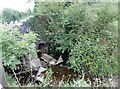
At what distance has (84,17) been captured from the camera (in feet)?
9.80

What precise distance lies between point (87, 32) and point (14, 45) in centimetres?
83

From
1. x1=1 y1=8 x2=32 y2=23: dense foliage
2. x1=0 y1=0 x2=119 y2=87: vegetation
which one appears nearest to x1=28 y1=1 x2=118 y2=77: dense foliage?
x1=0 y1=0 x2=119 y2=87: vegetation

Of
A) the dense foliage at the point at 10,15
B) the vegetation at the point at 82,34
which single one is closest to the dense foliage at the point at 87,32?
the vegetation at the point at 82,34

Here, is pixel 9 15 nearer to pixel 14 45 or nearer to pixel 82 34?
pixel 14 45

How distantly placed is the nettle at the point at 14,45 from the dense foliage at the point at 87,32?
0.56ft

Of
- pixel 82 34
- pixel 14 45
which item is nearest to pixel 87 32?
pixel 82 34

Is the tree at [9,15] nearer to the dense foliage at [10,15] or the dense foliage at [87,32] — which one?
the dense foliage at [10,15]

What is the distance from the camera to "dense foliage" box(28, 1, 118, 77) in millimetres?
2957

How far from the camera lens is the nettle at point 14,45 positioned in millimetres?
2854

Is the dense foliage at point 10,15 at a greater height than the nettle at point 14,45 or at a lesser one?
greater

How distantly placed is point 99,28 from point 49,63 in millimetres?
693

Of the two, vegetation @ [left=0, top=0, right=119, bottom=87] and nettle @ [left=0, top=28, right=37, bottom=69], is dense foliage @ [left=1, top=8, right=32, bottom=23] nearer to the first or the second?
vegetation @ [left=0, top=0, right=119, bottom=87]

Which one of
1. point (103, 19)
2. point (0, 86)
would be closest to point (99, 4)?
point (103, 19)

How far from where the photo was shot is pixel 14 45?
9.45 feet
